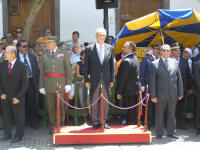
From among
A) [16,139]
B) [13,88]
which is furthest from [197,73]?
[16,139]

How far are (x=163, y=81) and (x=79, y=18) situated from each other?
22.3 feet

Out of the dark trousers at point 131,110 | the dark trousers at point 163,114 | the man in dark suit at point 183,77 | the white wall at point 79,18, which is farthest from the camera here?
the white wall at point 79,18

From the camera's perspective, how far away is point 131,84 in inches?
252

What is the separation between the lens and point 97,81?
5.90m

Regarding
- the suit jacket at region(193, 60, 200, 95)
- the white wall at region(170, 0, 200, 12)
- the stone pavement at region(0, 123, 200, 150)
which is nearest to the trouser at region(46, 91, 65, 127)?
the stone pavement at region(0, 123, 200, 150)

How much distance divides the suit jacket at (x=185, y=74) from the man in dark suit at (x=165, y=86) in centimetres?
54

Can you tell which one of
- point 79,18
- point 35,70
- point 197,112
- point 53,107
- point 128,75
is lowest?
point 197,112

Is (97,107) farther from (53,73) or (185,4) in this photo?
(185,4)

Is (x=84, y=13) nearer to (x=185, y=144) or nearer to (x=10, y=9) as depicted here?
(x=10, y=9)

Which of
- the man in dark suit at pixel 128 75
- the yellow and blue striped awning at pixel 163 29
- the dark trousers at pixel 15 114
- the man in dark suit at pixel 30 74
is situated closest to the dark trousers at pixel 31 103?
the man in dark suit at pixel 30 74

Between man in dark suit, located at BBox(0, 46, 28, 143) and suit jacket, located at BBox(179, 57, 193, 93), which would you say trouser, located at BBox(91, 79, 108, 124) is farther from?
suit jacket, located at BBox(179, 57, 193, 93)

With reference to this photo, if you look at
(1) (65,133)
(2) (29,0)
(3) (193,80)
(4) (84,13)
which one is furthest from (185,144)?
(2) (29,0)

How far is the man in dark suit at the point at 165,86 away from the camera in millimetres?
5957

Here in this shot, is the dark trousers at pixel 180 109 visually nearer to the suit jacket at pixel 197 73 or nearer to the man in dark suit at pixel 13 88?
the suit jacket at pixel 197 73
